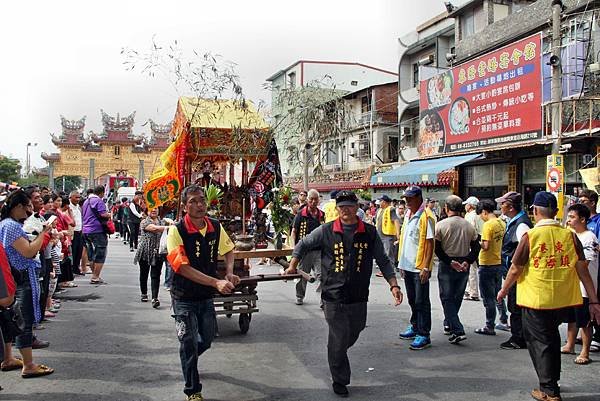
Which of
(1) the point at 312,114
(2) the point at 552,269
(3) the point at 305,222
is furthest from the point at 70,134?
(2) the point at 552,269

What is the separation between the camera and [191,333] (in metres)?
4.29

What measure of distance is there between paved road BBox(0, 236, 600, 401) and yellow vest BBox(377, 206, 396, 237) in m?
4.50

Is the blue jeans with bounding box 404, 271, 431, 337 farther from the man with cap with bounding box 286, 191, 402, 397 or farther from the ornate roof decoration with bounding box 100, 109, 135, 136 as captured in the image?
the ornate roof decoration with bounding box 100, 109, 135, 136

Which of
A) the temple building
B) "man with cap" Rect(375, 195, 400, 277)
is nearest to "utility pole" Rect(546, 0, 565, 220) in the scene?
"man with cap" Rect(375, 195, 400, 277)

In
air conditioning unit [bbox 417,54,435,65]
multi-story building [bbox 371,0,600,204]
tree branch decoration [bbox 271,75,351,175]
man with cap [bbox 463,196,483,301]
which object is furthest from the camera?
air conditioning unit [bbox 417,54,435,65]

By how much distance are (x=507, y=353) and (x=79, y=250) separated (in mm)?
8620

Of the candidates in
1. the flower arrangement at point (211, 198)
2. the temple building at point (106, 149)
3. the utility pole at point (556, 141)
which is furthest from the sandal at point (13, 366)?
the temple building at point (106, 149)

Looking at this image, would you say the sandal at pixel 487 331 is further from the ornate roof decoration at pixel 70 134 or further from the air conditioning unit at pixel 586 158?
the ornate roof decoration at pixel 70 134

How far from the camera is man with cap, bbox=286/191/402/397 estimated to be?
→ 14.9ft

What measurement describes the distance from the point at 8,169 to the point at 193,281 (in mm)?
49789

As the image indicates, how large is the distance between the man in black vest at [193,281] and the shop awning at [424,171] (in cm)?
1391

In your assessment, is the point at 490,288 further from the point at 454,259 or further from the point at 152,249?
the point at 152,249

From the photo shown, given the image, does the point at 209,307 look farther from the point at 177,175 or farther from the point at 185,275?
the point at 177,175

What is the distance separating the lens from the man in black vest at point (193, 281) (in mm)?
4211
